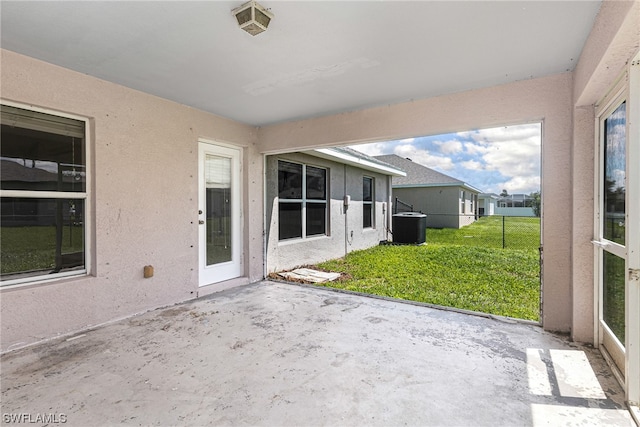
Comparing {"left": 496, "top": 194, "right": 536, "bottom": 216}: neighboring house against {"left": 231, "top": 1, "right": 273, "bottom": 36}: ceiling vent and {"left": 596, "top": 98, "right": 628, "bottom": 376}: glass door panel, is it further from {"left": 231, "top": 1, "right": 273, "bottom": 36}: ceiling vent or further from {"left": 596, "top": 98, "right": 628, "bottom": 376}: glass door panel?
{"left": 231, "top": 1, "right": 273, "bottom": 36}: ceiling vent

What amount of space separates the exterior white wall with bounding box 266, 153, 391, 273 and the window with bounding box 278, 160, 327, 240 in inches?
5.6

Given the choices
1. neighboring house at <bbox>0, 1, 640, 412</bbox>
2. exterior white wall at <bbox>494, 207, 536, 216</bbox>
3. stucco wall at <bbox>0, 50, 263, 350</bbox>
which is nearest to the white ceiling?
neighboring house at <bbox>0, 1, 640, 412</bbox>

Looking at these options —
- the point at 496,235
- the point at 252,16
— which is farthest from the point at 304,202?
the point at 496,235

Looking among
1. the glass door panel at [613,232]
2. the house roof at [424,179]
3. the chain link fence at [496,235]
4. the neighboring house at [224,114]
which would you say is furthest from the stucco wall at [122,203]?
the house roof at [424,179]

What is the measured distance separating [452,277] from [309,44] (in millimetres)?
4799

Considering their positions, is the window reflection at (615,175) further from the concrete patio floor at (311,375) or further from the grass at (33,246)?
the grass at (33,246)

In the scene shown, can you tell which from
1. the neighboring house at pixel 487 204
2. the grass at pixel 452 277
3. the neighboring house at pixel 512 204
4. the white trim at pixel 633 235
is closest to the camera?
the white trim at pixel 633 235

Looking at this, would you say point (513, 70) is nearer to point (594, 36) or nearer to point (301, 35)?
point (594, 36)

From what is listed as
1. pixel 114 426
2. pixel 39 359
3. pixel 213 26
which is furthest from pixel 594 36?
pixel 39 359

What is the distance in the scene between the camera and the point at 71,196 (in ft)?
10.0

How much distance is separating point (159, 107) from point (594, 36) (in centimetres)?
420

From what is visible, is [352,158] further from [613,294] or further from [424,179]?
[424,179]

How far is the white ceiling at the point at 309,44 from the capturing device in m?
2.04

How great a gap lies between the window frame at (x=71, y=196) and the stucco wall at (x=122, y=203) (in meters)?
0.04
